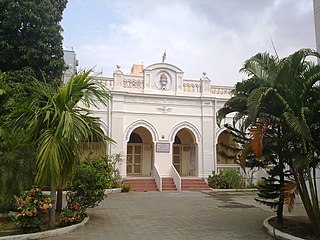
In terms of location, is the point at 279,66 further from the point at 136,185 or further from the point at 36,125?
the point at 136,185

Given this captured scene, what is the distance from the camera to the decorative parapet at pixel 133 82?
795 inches

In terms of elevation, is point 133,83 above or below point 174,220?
above

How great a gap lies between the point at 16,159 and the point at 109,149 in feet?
32.9

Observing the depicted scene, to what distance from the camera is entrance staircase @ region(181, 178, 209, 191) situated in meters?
19.2

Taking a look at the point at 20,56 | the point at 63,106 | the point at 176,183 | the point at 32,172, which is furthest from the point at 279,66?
the point at 176,183

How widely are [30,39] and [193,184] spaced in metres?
11.6

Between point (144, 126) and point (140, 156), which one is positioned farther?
point (140, 156)

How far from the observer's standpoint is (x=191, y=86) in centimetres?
2139

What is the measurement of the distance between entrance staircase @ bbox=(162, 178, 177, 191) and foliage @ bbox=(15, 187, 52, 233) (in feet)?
37.8

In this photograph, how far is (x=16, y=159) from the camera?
9055 millimetres

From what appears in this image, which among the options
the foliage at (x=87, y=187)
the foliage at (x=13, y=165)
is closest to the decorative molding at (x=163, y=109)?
the foliage at (x=87, y=187)

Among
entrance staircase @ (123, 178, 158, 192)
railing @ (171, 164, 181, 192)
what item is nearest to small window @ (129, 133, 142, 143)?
entrance staircase @ (123, 178, 158, 192)

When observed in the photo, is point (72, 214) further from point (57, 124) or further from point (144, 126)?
point (144, 126)

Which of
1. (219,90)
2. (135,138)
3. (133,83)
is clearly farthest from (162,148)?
(219,90)
